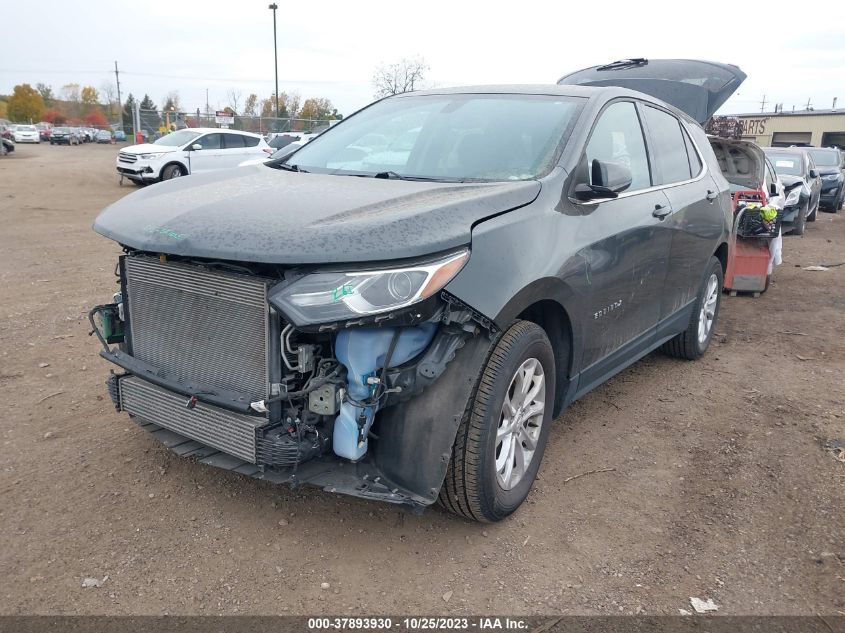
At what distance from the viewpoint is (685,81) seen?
7188mm

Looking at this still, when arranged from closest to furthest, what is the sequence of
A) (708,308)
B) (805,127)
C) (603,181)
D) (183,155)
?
(603,181) → (708,308) → (183,155) → (805,127)

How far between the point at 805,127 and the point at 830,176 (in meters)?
34.3

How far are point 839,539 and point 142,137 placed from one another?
29.6 m

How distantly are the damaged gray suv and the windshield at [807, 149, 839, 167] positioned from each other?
1866 cm

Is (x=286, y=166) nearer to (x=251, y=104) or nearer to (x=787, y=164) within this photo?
(x=787, y=164)

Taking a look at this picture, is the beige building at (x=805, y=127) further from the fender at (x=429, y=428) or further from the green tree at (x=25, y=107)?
the green tree at (x=25, y=107)

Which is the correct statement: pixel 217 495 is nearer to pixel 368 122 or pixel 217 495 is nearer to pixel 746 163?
pixel 368 122

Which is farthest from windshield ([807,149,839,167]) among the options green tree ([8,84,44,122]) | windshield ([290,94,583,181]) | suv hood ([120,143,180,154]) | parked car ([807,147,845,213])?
green tree ([8,84,44,122])

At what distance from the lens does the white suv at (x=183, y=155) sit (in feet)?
60.1

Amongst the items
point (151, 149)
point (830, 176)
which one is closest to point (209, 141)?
point (151, 149)

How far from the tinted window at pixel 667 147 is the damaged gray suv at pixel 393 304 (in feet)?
2.21

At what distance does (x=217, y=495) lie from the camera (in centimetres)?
Result: 326

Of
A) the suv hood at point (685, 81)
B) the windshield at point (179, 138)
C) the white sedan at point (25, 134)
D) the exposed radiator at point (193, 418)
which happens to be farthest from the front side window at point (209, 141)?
the white sedan at point (25, 134)

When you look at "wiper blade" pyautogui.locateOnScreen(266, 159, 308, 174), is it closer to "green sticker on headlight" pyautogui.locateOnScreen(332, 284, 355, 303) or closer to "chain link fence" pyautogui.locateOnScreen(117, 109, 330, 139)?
"green sticker on headlight" pyautogui.locateOnScreen(332, 284, 355, 303)
